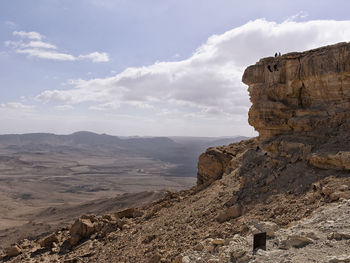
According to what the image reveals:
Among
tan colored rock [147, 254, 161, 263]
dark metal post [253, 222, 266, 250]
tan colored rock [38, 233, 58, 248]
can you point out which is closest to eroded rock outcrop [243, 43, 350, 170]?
dark metal post [253, 222, 266, 250]

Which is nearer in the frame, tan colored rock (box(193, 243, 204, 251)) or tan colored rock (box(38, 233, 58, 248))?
tan colored rock (box(193, 243, 204, 251))

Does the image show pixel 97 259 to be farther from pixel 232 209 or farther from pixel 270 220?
pixel 270 220

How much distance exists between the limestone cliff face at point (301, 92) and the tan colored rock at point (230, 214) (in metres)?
5.08

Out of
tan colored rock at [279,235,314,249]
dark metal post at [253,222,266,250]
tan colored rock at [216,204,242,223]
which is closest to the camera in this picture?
tan colored rock at [279,235,314,249]

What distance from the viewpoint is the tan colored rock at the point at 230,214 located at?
9367mm

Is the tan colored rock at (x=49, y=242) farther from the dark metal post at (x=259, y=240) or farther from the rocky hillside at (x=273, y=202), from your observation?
the dark metal post at (x=259, y=240)

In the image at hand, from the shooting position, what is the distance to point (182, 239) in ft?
29.0

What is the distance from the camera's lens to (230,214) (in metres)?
9.45

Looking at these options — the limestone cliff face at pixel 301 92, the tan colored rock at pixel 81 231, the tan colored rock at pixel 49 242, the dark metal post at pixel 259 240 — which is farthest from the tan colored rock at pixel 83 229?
the limestone cliff face at pixel 301 92

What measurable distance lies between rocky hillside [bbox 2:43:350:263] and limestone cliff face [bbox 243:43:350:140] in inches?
1.7

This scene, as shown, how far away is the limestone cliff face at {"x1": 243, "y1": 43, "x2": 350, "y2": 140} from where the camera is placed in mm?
11039

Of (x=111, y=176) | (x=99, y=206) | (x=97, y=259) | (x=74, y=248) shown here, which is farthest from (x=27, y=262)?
(x=111, y=176)

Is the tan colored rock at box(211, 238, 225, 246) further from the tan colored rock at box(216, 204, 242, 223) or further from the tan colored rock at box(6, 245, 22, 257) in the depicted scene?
the tan colored rock at box(6, 245, 22, 257)

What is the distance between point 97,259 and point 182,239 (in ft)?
14.0
